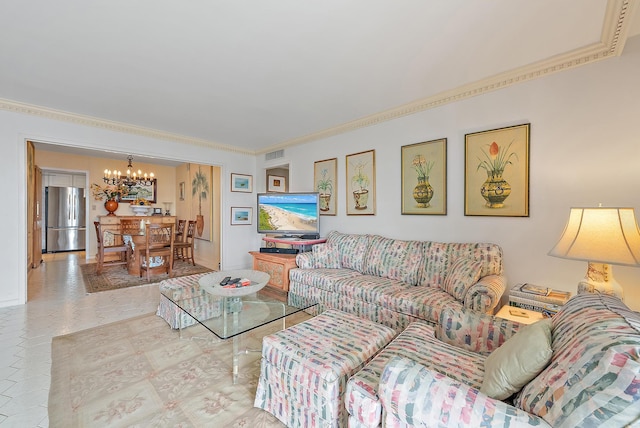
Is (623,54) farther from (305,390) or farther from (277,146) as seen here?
(277,146)

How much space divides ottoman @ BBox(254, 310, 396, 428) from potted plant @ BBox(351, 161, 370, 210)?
2237mm

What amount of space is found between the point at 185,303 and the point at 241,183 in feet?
11.2

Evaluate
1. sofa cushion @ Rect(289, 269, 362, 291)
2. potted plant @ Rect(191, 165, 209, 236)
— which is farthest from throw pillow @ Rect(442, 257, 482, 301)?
potted plant @ Rect(191, 165, 209, 236)

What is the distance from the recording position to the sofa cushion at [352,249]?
3346 mm

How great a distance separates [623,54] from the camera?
203 cm

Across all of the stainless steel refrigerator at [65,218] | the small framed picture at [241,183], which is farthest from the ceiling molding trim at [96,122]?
the stainless steel refrigerator at [65,218]

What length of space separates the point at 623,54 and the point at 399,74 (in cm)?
165

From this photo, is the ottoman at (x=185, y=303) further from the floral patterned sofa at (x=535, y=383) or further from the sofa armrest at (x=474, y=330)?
the sofa armrest at (x=474, y=330)

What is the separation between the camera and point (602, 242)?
154 centimetres

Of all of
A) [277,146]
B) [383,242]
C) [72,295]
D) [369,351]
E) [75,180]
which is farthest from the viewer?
[75,180]

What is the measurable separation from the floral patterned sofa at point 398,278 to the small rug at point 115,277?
2.72m

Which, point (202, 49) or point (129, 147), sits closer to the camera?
point (202, 49)

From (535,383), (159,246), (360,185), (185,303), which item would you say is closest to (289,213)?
(360,185)

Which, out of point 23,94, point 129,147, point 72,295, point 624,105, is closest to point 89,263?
point 72,295
